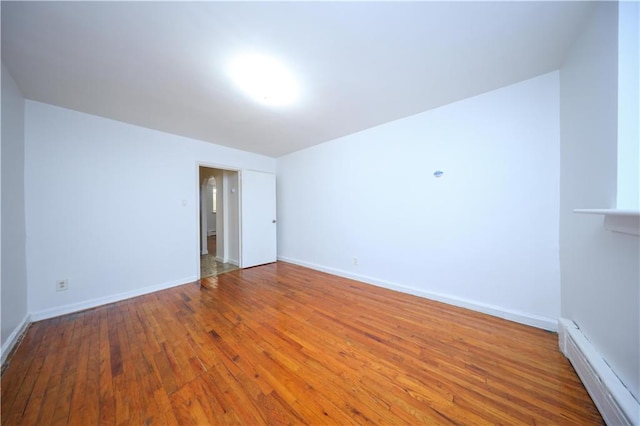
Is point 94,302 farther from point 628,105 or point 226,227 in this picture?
point 628,105

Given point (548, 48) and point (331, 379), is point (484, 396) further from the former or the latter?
point (548, 48)

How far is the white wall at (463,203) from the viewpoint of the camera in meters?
1.88

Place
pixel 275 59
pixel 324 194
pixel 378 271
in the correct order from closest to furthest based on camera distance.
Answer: pixel 275 59, pixel 378 271, pixel 324 194

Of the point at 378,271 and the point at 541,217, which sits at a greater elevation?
the point at 541,217

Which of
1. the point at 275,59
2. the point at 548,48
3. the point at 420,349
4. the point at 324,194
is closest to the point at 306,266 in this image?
the point at 324,194

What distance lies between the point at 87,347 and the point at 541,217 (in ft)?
14.3

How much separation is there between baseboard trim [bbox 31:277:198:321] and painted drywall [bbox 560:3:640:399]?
441 cm

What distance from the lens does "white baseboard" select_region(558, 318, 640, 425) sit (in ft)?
2.96

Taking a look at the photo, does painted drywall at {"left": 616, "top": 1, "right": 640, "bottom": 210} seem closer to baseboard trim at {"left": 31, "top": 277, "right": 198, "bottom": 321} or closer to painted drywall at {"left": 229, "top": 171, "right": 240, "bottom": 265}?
painted drywall at {"left": 229, "top": 171, "right": 240, "bottom": 265}

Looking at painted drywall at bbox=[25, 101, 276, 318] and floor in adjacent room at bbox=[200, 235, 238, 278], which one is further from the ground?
painted drywall at bbox=[25, 101, 276, 318]

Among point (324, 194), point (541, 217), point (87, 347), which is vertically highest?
point (324, 194)

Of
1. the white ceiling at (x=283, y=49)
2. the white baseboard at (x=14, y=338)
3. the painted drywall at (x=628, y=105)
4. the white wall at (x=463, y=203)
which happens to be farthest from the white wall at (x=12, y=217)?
the painted drywall at (x=628, y=105)

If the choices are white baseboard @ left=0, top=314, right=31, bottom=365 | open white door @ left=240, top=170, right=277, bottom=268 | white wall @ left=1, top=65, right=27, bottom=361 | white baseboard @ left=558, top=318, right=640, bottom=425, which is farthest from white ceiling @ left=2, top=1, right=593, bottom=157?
white baseboard @ left=0, top=314, right=31, bottom=365

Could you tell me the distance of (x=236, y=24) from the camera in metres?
1.30
